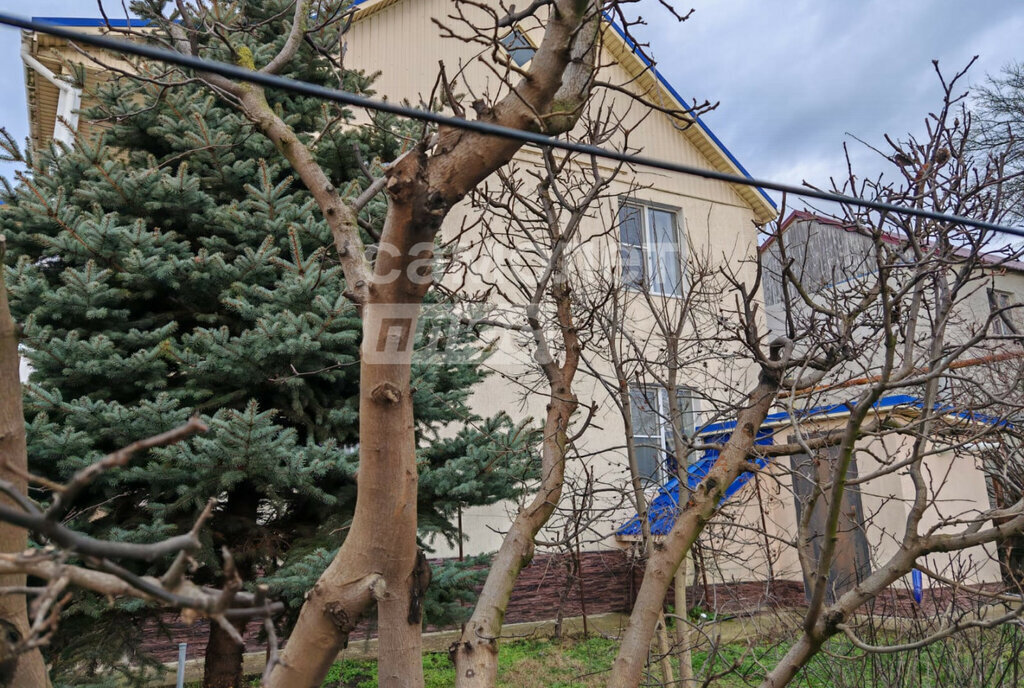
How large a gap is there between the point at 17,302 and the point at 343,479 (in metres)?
2.43

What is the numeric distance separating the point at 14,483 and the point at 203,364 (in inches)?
88.2

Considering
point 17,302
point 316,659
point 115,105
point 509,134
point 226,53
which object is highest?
point 226,53

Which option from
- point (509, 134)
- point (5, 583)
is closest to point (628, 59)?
point (509, 134)

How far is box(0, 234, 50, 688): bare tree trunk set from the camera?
2.30 meters

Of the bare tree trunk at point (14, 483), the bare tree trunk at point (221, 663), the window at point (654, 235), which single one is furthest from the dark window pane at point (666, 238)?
the bare tree trunk at point (14, 483)

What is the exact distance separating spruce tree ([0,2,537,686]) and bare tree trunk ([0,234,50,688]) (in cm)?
155

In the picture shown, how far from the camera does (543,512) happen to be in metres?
3.55

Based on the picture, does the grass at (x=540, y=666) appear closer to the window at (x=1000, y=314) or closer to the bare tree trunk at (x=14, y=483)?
the window at (x=1000, y=314)

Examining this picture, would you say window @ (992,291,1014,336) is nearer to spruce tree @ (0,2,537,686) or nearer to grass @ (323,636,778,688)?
spruce tree @ (0,2,537,686)

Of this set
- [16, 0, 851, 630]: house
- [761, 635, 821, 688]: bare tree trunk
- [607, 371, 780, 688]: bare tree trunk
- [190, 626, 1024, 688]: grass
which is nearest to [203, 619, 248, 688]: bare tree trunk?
[190, 626, 1024, 688]: grass

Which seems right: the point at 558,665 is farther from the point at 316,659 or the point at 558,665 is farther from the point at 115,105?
the point at 115,105

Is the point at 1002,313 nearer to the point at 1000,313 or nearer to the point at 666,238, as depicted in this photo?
the point at 1000,313

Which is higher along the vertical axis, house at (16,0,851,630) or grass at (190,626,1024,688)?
house at (16,0,851,630)

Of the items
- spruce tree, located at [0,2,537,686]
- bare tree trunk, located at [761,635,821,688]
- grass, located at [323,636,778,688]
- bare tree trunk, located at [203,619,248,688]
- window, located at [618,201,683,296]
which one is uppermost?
window, located at [618,201,683,296]
